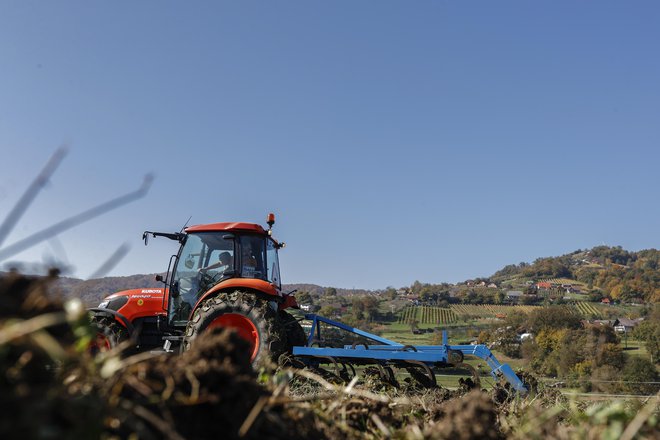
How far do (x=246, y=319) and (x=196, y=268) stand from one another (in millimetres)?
1763

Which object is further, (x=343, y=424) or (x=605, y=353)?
(x=605, y=353)

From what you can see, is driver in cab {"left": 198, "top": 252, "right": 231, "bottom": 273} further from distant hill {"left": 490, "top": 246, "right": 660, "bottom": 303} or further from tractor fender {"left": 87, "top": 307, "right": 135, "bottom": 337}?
distant hill {"left": 490, "top": 246, "right": 660, "bottom": 303}

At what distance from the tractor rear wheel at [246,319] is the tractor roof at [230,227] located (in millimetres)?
1336

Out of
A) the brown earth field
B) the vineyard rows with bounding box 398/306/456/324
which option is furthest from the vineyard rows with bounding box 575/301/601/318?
the brown earth field

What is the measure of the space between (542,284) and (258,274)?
10380 cm

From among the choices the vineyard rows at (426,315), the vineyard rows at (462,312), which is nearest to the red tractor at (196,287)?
the vineyard rows at (426,315)

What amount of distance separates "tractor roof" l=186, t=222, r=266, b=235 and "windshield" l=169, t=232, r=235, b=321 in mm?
97

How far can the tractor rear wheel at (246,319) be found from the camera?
7043 millimetres

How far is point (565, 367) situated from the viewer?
49.1 metres

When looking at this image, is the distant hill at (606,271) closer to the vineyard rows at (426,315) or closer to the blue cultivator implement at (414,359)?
the vineyard rows at (426,315)

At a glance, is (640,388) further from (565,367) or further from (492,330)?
(492,330)

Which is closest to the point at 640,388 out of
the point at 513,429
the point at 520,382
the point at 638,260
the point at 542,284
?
the point at 520,382

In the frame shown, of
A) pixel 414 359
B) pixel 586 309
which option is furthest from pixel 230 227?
pixel 586 309

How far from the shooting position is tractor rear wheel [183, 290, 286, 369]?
7043mm
